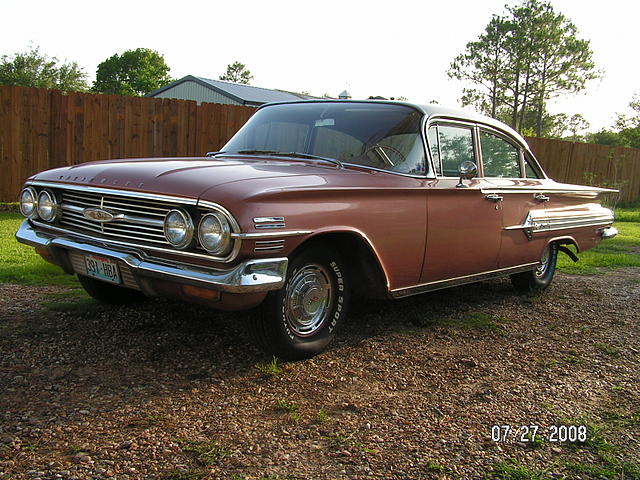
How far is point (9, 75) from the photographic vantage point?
52000 millimetres

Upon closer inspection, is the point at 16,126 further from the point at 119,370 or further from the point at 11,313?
the point at 119,370

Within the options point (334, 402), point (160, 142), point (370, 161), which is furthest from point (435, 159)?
point (160, 142)

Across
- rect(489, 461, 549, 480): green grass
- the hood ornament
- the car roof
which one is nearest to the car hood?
the hood ornament

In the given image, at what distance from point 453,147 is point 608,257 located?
4841mm

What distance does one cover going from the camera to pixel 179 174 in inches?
133

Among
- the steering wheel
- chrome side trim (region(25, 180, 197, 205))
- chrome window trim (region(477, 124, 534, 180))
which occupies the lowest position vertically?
chrome side trim (region(25, 180, 197, 205))

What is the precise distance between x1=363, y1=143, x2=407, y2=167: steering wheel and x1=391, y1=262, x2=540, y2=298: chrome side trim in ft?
2.72

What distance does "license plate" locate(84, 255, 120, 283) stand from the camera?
3.44 m

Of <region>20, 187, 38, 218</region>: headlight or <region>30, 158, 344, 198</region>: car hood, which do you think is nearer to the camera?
<region>30, 158, 344, 198</region>: car hood

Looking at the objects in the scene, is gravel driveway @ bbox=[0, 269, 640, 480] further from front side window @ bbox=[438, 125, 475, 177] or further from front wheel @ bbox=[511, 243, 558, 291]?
front side window @ bbox=[438, 125, 475, 177]

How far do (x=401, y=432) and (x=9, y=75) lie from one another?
5725 cm

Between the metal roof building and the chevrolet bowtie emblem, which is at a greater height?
A: the metal roof building

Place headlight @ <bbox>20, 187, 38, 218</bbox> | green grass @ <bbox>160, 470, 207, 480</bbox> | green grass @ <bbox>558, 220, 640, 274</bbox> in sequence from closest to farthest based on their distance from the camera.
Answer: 1. green grass @ <bbox>160, 470, 207, 480</bbox>
2. headlight @ <bbox>20, 187, 38, 218</bbox>
3. green grass @ <bbox>558, 220, 640, 274</bbox>
